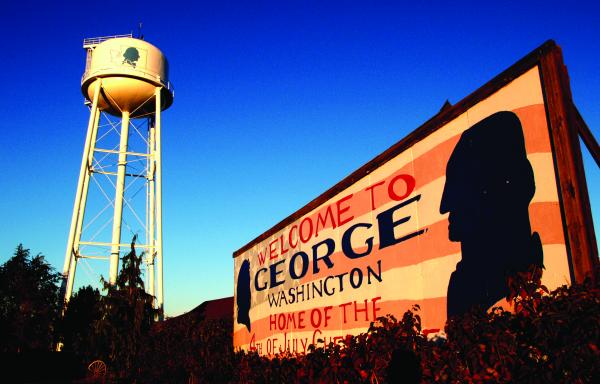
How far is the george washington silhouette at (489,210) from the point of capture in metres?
4.11

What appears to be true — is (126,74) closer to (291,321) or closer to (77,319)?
(77,319)

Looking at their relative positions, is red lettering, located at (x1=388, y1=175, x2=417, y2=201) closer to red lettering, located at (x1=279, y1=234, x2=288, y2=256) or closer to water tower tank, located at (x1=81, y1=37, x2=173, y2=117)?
red lettering, located at (x1=279, y1=234, x2=288, y2=256)

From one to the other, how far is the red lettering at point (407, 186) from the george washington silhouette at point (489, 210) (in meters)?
0.65

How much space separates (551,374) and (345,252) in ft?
15.0

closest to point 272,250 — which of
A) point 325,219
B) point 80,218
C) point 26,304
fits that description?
point 325,219

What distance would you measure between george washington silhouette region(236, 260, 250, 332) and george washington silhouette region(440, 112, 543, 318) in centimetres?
699

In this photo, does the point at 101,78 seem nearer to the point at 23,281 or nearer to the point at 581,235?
the point at 23,281

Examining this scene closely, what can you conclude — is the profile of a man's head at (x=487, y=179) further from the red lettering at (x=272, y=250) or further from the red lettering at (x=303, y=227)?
the red lettering at (x=272, y=250)

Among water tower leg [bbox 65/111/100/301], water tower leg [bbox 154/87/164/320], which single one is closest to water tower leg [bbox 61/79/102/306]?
water tower leg [bbox 65/111/100/301]

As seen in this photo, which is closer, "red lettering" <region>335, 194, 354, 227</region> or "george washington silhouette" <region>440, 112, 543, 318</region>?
"george washington silhouette" <region>440, 112, 543, 318</region>

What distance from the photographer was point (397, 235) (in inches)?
230

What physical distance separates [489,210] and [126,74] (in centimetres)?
3020

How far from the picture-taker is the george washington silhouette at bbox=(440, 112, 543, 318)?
411 centimetres

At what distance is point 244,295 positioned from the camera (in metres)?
11.4
